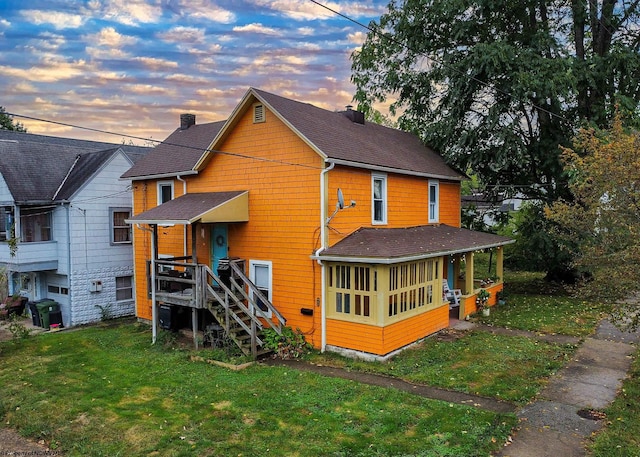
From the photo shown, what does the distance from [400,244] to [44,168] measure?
15382mm

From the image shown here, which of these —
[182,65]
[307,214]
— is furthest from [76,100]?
[307,214]

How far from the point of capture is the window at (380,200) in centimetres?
1359

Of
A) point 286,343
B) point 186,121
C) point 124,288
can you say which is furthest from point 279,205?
point 124,288

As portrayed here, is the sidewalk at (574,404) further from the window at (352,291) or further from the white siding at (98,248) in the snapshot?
the white siding at (98,248)

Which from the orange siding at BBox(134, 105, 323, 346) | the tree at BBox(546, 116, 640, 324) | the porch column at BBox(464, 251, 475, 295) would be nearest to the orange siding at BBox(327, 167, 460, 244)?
the orange siding at BBox(134, 105, 323, 346)

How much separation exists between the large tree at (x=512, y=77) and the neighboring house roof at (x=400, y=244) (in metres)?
4.73

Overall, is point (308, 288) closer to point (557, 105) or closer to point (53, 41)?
point (53, 41)

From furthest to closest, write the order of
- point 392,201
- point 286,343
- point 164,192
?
point 164,192
point 392,201
point 286,343

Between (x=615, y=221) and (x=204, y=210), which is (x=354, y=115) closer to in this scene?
(x=204, y=210)

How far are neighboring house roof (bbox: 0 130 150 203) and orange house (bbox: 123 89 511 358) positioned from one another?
462cm

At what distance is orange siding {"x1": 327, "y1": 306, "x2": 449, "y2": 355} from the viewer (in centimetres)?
1092

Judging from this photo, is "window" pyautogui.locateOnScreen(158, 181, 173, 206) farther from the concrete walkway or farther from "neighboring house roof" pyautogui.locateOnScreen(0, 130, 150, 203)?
the concrete walkway

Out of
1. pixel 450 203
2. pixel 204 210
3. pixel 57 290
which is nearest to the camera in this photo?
pixel 204 210

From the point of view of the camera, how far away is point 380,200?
1371 centimetres
